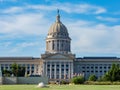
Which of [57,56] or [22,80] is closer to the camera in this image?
[22,80]

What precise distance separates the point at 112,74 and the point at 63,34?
75820 millimetres

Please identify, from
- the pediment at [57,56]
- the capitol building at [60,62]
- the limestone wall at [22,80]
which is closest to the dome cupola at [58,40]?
the capitol building at [60,62]

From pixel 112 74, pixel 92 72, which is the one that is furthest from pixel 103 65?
pixel 112 74

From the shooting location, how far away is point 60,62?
17138cm

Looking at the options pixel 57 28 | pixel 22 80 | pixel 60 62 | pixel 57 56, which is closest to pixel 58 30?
pixel 57 28

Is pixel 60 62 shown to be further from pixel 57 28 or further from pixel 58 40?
pixel 57 28

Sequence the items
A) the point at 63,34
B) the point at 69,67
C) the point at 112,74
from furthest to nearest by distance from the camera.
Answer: the point at 63,34 < the point at 69,67 < the point at 112,74

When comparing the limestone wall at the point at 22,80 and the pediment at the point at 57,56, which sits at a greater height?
the pediment at the point at 57,56

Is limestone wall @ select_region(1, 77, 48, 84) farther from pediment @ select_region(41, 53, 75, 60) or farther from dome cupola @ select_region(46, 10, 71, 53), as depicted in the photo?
dome cupola @ select_region(46, 10, 71, 53)

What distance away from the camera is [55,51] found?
178 meters

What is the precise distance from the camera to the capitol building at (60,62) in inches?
6708

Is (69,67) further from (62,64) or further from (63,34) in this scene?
(63,34)

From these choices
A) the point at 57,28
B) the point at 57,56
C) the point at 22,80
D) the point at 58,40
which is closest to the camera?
the point at 22,80

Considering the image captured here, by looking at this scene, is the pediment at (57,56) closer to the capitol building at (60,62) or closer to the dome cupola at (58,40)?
the capitol building at (60,62)
